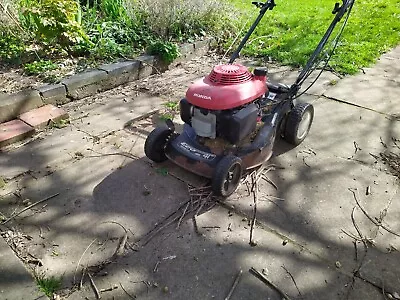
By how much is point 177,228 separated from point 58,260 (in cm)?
63

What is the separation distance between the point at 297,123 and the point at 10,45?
9.33 ft

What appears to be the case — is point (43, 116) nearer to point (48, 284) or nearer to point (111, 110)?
point (111, 110)

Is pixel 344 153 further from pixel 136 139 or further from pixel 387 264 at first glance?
pixel 136 139

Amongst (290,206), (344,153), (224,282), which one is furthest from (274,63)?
(224,282)

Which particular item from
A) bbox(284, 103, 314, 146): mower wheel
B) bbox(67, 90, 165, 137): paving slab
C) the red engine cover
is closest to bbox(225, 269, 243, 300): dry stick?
the red engine cover

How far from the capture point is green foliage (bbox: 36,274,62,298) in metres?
1.82

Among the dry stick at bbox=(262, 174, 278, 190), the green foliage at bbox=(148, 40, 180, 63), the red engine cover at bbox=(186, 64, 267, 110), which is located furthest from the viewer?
the green foliage at bbox=(148, 40, 180, 63)

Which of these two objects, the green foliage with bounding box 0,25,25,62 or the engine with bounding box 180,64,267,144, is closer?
the engine with bounding box 180,64,267,144

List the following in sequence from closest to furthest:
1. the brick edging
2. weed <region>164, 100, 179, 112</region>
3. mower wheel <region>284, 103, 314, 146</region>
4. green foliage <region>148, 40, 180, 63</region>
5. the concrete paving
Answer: the concrete paving
mower wheel <region>284, 103, 314, 146</region>
the brick edging
weed <region>164, 100, 179, 112</region>
green foliage <region>148, 40, 180, 63</region>

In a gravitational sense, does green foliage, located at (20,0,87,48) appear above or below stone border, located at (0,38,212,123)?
above

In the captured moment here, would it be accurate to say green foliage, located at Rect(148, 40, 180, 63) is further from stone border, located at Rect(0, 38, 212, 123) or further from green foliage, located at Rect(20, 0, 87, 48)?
green foliage, located at Rect(20, 0, 87, 48)

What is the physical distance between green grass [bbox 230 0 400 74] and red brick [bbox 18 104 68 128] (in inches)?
96.2

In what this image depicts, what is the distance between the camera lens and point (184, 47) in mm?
4551

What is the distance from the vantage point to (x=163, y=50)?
4.20m
